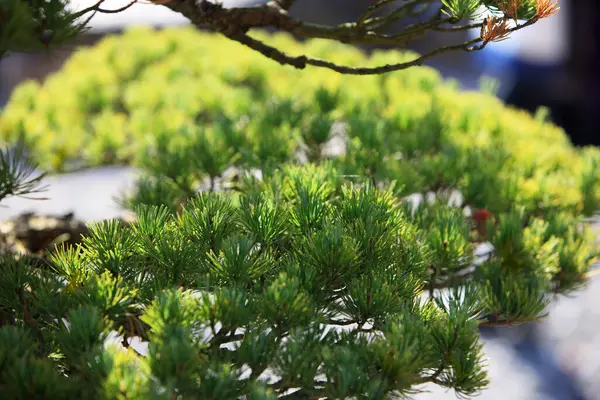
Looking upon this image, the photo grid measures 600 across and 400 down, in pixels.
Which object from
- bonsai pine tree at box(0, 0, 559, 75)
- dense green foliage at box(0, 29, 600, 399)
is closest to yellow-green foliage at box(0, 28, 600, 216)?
dense green foliage at box(0, 29, 600, 399)

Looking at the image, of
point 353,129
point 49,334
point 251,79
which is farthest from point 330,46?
point 49,334

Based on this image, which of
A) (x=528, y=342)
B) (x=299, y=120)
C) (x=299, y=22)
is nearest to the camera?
(x=299, y=22)

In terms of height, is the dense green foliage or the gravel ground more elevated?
the dense green foliage

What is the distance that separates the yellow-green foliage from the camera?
110cm

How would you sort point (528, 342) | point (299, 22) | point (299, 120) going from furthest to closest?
1. point (528, 342)
2. point (299, 120)
3. point (299, 22)

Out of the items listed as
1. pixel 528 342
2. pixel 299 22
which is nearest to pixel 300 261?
pixel 299 22

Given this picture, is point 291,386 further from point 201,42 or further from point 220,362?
point 201,42

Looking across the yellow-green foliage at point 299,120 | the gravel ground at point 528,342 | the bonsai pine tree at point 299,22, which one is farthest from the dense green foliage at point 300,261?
the gravel ground at point 528,342

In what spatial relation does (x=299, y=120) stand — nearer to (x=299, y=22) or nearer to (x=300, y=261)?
(x=299, y=22)

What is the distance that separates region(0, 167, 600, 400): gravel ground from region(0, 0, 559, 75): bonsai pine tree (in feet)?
3.14

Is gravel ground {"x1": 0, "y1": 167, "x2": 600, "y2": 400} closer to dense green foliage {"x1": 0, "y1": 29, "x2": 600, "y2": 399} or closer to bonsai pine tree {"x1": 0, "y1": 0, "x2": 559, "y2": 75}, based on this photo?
dense green foliage {"x1": 0, "y1": 29, "x2": 600, "y2": 399}

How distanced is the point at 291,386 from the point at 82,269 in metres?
0.24

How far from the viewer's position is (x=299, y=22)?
954 millimetres

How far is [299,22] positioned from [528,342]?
1.88 m
